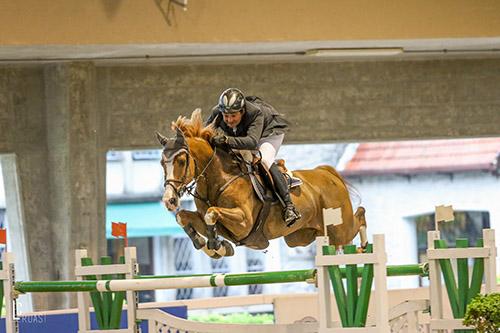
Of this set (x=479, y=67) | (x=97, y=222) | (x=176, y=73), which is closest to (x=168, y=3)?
(x=176, y=73)

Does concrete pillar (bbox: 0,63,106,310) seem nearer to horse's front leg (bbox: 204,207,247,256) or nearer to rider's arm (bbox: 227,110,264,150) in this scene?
rider's arm (bbox: 227,110,264,150)

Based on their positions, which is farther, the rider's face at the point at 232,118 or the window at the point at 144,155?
the window at the point at 144,155

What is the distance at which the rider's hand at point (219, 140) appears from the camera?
659cm

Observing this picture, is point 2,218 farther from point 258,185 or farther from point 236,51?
point 258,185

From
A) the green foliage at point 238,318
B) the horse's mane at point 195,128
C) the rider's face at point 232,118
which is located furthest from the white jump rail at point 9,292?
the green foliage at point 238,318

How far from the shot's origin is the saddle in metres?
6.74

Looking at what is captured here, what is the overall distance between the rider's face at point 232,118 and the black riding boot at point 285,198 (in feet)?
1.21

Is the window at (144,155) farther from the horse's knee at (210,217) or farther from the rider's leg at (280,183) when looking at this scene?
the horse's knee at (210,217)

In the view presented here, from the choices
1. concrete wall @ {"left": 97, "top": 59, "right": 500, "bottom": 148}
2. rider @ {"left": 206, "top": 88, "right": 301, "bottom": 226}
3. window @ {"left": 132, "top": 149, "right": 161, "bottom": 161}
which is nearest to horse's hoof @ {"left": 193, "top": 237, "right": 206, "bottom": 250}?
rider @ {"left": 206, "top": 88, "right": 301, "bottom": 226}

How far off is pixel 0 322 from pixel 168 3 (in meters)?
4.01

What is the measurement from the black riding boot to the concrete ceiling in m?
3.89

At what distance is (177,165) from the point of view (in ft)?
20.5

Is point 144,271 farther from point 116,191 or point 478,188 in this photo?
point 478,188

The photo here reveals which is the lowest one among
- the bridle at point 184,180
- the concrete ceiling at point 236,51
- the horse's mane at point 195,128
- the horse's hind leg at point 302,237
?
the horse's hind leg at point 302,237
